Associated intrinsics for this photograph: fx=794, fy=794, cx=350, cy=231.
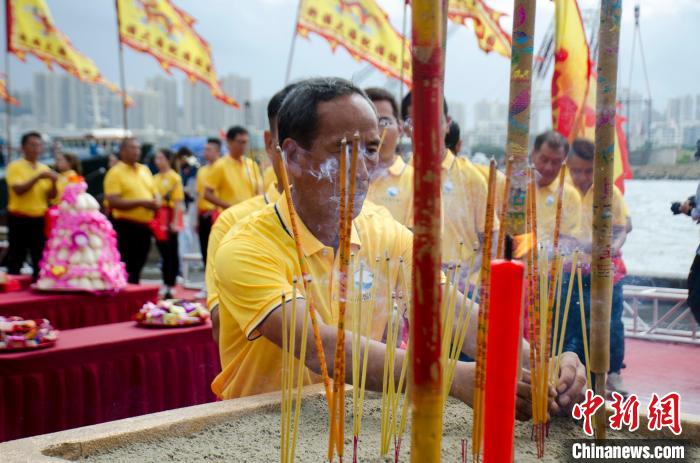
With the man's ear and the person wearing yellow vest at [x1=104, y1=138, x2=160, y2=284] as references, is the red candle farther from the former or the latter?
the person wearing yellow vest at [x1=104, y1=138, x2=160, y2=284]

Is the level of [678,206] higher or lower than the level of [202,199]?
higher

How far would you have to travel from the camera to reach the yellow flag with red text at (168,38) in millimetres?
6480

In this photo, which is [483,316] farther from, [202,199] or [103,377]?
[202,199]

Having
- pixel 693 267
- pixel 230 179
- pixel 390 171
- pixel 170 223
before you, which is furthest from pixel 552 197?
pixel 170 223

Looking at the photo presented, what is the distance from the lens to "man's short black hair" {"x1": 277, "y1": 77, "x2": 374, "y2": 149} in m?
1.35

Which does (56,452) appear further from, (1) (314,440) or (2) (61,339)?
(2) (61,339)

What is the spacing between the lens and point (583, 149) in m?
1.72

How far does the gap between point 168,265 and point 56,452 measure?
20.0ft

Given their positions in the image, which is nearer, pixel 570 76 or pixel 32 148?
pixel 570 76

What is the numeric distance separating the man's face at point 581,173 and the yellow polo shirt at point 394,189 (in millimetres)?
455

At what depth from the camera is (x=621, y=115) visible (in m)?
2.16

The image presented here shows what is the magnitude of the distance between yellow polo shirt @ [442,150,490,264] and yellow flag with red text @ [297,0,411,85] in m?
3.84

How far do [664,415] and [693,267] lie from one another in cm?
127

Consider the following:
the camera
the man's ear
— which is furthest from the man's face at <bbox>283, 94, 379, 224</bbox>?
the camera
